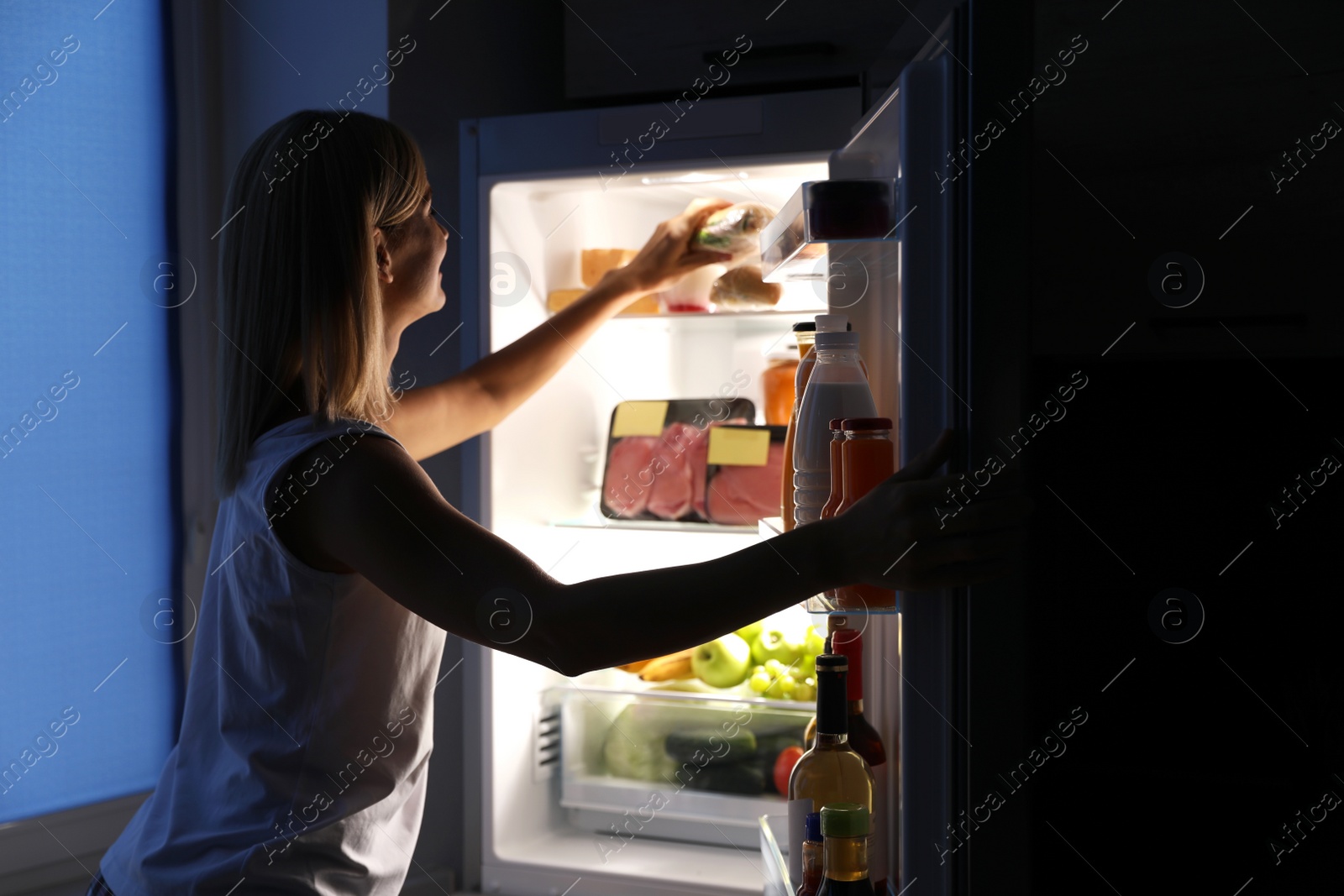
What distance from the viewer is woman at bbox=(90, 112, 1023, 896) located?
32.6 inches

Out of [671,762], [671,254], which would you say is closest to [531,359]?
[671,254]

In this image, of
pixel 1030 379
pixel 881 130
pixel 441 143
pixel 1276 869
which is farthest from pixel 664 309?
pixel 1276 869

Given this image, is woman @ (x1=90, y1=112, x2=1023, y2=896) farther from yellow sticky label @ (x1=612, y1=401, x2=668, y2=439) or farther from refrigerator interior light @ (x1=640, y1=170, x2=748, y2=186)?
yellow sticky label @ (x1=612, y1=401, x2=668, y2=439)

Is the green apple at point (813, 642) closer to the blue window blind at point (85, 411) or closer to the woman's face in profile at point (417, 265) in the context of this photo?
the woman's face in profile at point (417, 265)

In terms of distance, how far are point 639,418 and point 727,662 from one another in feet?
1.55

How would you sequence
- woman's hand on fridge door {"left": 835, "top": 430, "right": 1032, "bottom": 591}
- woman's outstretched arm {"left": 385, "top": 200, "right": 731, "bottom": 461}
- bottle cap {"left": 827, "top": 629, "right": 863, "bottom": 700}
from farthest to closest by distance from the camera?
woman's outstretched arm {"left": 385, "top": 200, "right": 731, "bottom": 461} < bottle cap {"left": 827, "top": 629, "right": 863, "bottom": 700} < woman's hand on fridge door {"left": 835, "top": 430, "right": 1032, "bottom": 591}

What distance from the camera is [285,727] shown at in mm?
972

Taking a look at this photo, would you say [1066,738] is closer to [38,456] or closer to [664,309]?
[664,309]

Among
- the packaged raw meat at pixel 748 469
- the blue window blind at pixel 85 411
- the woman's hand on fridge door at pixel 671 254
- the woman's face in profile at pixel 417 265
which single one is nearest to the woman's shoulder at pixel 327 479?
the woman's face in profile at pixel 417 265

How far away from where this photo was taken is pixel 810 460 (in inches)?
38.1

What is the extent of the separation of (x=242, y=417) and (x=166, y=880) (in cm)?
47

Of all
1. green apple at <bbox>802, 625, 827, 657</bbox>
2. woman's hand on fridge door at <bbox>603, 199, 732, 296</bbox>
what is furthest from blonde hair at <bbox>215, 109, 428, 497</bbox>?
green apple at <bbox>802, 625, 827, 657</bbox>

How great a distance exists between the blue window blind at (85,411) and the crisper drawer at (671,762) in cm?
79

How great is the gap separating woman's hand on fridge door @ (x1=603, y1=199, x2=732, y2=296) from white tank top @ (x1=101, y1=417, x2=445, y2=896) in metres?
0.75
